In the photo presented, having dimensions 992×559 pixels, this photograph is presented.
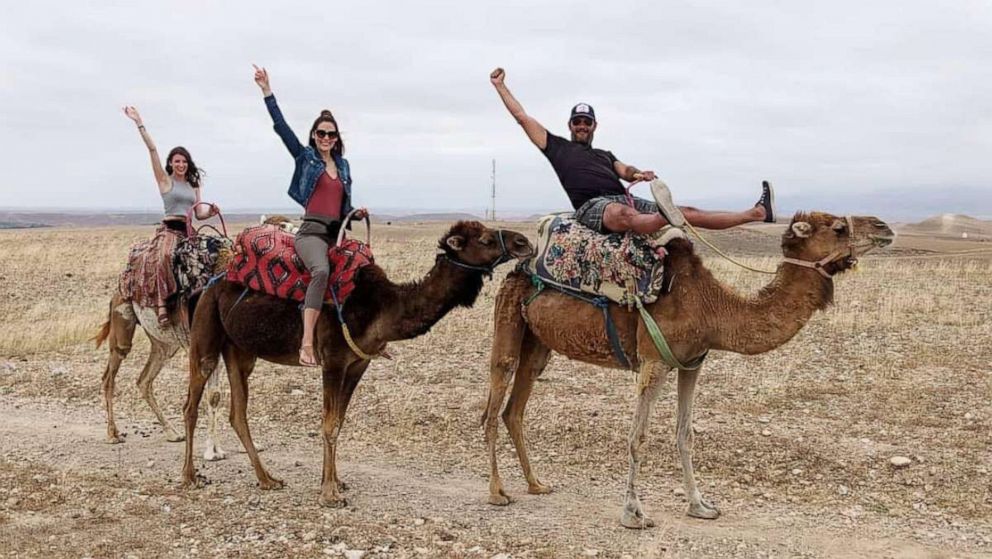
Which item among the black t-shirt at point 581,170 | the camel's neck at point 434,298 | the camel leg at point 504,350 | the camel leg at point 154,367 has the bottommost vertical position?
the camel leg at point 154,367

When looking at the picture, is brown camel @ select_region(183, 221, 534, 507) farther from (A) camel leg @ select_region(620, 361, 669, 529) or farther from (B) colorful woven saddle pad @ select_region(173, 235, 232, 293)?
(A) camel leg @ select_region(620, 361, 669, 529)

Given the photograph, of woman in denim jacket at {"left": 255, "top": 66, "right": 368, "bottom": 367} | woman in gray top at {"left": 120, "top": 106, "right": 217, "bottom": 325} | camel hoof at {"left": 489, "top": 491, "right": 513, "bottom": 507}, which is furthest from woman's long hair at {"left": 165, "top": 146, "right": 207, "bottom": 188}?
camel hoof at {"left": 489, "top": 491, "right": 513, "bottom": 507}

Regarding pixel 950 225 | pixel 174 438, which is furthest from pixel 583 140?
pixel 950 225

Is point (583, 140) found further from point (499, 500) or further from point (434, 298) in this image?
point (499, 500)

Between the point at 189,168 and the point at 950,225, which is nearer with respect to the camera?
the point at 189,168

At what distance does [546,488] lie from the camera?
24.7 feet

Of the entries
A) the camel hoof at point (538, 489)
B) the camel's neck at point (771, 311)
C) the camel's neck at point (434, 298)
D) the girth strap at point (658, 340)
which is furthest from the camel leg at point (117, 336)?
the camel's neck at point (771, 311)

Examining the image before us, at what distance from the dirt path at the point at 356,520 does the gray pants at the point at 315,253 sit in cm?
179

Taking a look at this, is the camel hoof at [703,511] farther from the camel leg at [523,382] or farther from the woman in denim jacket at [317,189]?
the woman in denim jacket at [317,189]

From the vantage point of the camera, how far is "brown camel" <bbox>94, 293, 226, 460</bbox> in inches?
344

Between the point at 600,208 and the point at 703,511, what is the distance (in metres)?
2.56

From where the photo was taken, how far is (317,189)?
24.3 ft

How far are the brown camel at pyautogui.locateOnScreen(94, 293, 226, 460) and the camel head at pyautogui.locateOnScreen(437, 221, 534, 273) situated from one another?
335cm

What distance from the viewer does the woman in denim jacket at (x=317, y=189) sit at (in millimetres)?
7176
